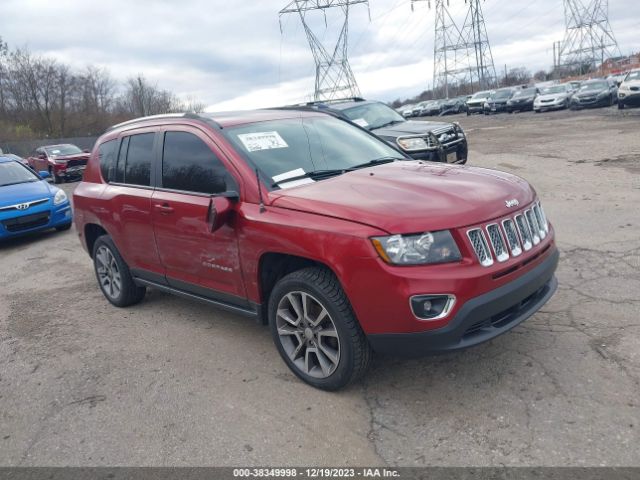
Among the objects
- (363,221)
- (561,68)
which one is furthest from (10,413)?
(561,68)

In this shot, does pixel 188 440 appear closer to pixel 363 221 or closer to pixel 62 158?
pixel 363 221

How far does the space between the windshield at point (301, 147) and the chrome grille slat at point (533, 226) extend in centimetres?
138

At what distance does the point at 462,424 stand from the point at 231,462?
4.28 ft

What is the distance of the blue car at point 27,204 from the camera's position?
9523mm

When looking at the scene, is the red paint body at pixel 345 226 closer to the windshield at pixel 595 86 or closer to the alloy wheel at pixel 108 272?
the alloy wheel at pixel 108 272

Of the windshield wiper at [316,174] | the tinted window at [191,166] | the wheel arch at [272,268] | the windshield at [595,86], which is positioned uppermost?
the windshield at [595,86]

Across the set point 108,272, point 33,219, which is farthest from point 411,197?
point 33,219

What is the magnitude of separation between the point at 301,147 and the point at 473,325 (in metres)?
1.98

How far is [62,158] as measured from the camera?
20219 millimetres

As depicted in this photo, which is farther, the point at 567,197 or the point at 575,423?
the point at 567,197

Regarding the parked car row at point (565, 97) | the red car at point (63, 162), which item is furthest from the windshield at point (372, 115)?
the parked car row at point (565, 97)

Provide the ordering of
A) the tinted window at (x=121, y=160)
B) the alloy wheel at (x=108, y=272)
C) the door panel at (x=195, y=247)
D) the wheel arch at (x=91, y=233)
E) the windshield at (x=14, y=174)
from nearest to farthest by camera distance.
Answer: the door panel at (x=195, y=247), the tinted window at (x=121, y=160), the alloy wheel at (x=108, y=272), the wheel arch at (x=91, y=233), the windshield at (x=14, y=174)

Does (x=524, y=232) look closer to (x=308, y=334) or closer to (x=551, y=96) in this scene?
(x=308, y=334)

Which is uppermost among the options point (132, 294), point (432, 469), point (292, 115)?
point (292, 115)
